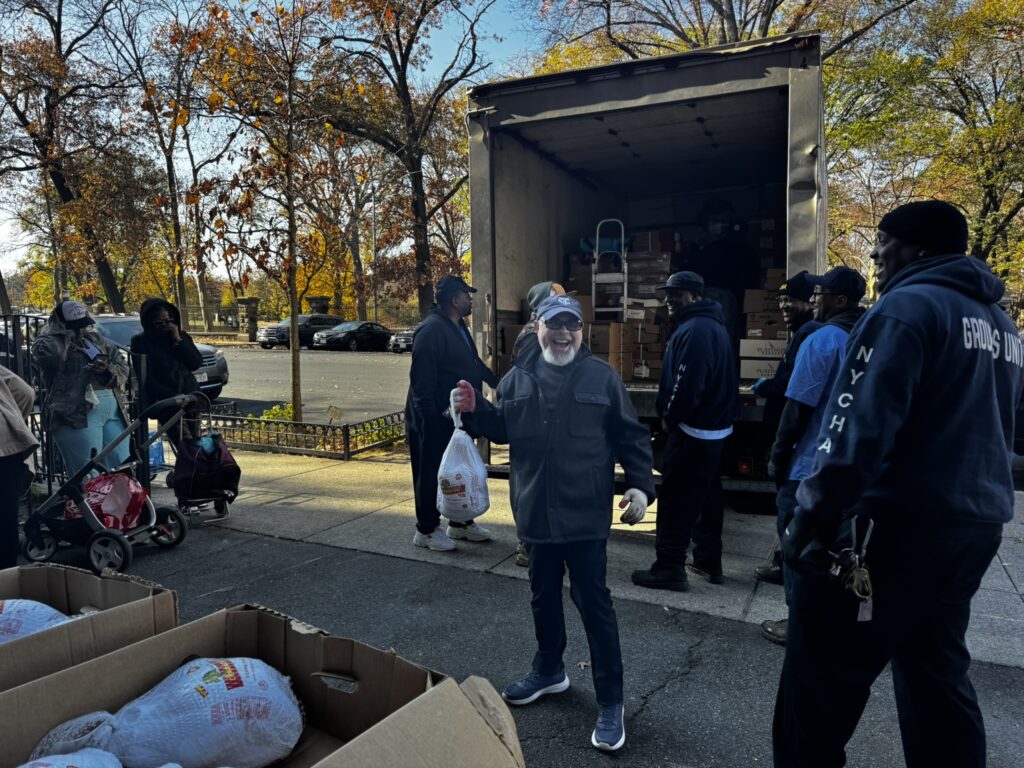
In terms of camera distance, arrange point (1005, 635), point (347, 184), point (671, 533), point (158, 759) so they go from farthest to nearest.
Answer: point (347, 184) → point (671, 533) → point (1005, 635) → point (158, 759)

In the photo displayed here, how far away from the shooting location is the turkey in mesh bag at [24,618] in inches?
72.4

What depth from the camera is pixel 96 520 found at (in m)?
4.44

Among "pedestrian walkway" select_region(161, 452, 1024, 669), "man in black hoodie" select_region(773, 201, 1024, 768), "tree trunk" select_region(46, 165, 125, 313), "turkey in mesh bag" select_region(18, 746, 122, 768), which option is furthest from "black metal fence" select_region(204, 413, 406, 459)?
"tree trunk" select_region(46, 165, 125, 313)

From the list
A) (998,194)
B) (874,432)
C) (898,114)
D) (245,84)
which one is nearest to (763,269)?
(874,432)

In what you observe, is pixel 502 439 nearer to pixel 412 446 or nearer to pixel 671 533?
pixel 671 533

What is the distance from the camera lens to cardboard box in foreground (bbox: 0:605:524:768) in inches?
49.3

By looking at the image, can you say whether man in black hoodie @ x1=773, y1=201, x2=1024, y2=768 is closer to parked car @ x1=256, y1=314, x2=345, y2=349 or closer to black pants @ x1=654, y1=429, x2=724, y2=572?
black pants @ x1=654, y1=429, x2=724, y2=572

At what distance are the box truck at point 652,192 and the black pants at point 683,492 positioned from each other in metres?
1.04

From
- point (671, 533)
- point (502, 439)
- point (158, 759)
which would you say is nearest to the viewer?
point (158, 759)

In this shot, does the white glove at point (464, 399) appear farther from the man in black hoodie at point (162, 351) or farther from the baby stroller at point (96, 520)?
the man in black hoodie at point (162, 351)

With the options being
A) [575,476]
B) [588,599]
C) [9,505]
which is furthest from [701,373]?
[9,505]

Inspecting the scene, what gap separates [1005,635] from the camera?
11.8 feet

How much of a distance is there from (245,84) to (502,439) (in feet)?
24.2

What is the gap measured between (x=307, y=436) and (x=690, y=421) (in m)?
6.09
